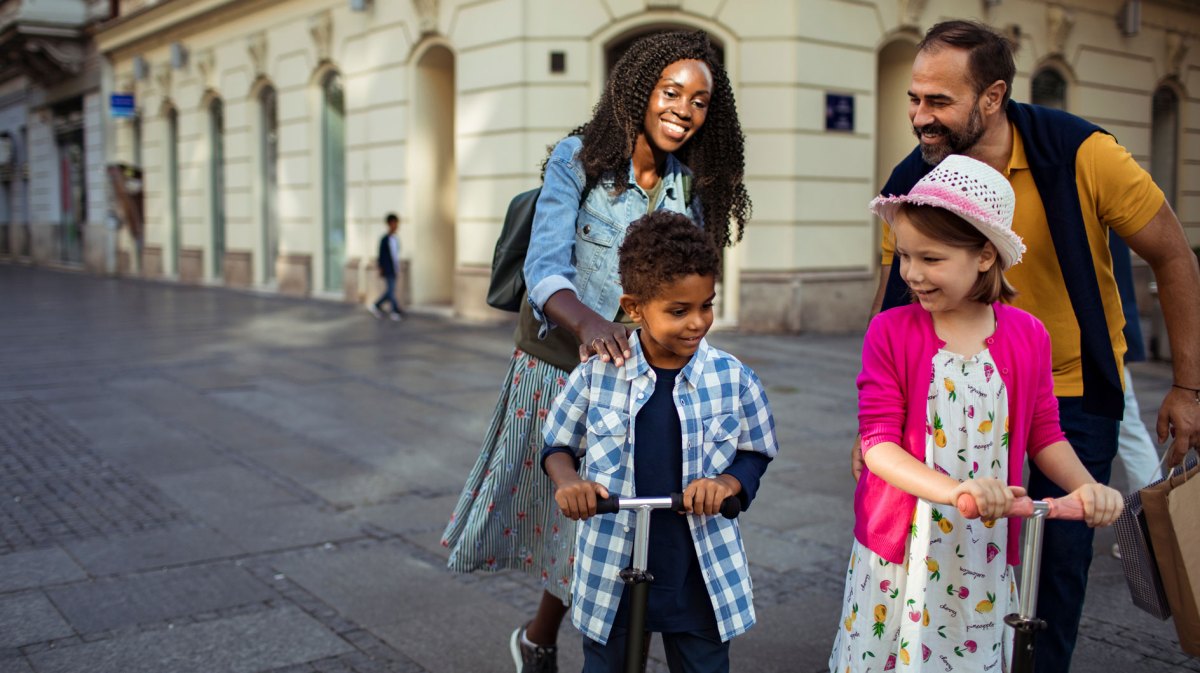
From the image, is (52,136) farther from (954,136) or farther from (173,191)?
(954,136)

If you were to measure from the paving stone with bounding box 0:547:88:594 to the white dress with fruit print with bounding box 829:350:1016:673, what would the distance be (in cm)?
341

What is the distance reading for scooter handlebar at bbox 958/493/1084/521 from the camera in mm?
2043

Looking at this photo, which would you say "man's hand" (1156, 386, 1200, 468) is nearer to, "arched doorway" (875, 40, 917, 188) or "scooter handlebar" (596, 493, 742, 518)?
"scooter handlebar" (596, 493, 742, 518)

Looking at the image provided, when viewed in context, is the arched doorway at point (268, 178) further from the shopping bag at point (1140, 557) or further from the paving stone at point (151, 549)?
the shopping bag at point (1140, 557)

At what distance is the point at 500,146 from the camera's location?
14422 mm

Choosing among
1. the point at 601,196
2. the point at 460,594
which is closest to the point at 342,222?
the point at 460,594

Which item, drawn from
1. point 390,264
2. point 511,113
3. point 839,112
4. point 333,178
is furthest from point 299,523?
point 333,178

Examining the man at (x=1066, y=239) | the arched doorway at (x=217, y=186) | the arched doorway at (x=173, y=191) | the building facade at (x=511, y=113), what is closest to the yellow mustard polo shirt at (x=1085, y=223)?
the man at (x=1066, y=239)

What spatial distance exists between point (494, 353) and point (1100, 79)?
10894mm

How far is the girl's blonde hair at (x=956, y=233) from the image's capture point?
238 centimetres

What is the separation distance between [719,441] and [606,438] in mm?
258

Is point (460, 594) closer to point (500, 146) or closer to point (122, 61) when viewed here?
point (500, 146)

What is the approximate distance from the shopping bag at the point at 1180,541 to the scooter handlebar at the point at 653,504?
2.88 feet

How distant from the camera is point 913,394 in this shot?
245cm
